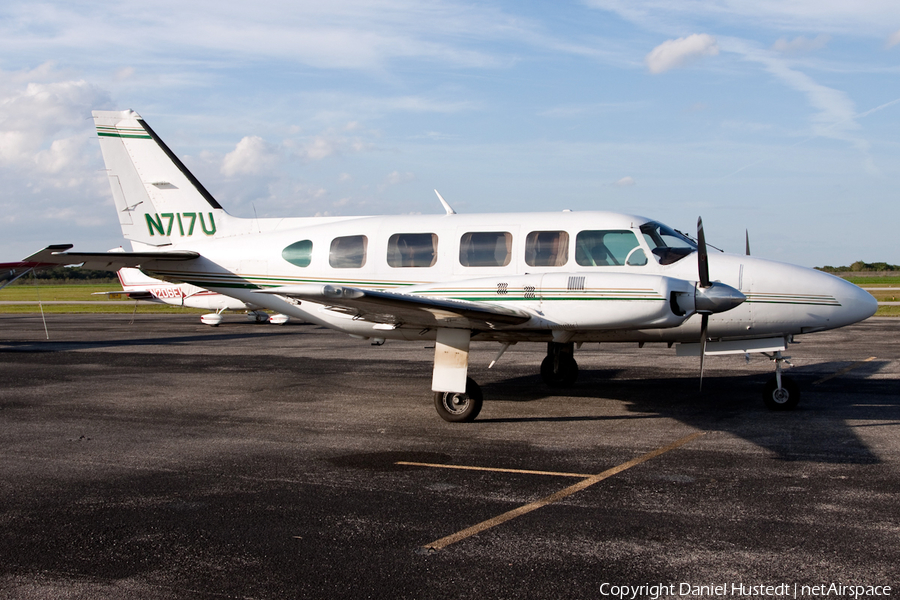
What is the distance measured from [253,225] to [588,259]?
21.8ft

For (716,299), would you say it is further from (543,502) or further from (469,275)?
(543,502)

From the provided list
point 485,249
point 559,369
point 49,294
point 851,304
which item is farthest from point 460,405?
point 49,294

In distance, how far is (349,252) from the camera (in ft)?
40.5

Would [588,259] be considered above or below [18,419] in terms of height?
above

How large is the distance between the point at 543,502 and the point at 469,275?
5.56m

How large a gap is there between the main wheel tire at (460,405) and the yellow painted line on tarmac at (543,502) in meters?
2.47

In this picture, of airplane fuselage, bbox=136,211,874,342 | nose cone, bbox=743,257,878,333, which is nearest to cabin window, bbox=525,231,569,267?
airplane fuselage, bbox=136,211,874,342

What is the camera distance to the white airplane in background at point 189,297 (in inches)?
1200

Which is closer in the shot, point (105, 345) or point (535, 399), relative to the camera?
point (535, 399)

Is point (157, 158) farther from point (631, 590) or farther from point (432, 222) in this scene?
point (631, 590)

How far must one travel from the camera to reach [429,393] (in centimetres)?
1309

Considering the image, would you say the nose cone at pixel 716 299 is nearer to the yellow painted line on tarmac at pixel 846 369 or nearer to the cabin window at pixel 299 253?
the yellow painted line on tarmac at pixel 846 369

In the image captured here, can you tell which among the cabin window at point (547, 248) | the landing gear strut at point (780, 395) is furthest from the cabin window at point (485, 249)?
the landing gear strut at point (780, 395)

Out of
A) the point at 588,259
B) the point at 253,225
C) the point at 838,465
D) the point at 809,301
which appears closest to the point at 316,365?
the point at 253,225
